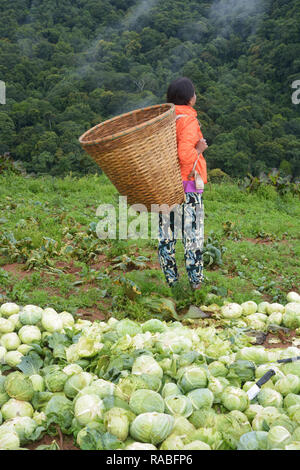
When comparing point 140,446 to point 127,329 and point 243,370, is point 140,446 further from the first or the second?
point 127,329

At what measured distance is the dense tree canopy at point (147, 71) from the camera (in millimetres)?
19906

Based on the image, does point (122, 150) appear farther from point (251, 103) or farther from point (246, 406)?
point (251, 103)

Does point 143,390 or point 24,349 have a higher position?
point 143,390

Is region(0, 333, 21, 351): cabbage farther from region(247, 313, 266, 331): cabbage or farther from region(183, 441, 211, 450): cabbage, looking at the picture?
region(247, 313, 266, 331): cabbage

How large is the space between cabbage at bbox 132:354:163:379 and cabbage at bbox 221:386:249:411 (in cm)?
37

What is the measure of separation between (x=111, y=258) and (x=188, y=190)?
1726 mm

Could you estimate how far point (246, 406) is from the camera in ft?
7.41

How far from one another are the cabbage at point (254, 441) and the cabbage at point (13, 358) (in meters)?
1.41

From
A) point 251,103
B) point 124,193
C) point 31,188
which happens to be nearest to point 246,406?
point 124,193

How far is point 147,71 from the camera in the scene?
3009 cm

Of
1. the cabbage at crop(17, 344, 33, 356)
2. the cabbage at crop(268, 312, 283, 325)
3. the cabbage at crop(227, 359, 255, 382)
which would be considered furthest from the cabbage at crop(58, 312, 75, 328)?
the cabbage at crop(268, 312, 283, 325)

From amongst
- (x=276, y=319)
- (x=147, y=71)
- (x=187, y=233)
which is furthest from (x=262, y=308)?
(x=147, y=71)

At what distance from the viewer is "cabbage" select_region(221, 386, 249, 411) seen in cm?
223

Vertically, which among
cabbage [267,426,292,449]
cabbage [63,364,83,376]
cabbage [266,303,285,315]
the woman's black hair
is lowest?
cabbage [266,303,285,315]
